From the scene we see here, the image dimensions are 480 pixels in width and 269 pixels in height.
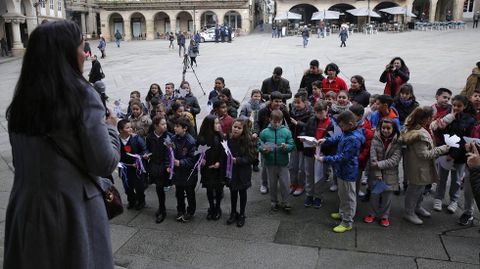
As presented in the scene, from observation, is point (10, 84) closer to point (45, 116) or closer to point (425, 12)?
point (45, 116)

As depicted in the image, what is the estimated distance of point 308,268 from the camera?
4.22 metres

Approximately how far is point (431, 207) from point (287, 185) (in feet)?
6.55

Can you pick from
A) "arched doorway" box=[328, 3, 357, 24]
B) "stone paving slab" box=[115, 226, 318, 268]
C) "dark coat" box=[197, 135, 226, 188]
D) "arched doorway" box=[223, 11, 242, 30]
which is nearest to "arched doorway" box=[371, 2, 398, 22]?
"arched doorway" box=[328, 3, 357, 24]

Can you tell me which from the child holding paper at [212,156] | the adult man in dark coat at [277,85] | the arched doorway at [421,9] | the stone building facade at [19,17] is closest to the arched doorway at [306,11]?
the arched doorway at [421,9]

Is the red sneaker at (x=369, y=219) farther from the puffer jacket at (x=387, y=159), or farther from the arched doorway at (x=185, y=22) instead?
the arched doorway at (x=185, y=22)

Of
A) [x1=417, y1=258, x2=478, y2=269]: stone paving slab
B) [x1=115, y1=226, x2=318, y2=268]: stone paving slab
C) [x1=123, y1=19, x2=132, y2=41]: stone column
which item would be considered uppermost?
[x1=123, y1=19, x2=132, y2=41]: stone column

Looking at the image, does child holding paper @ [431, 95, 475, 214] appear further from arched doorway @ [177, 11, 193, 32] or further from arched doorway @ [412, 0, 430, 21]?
arched doorway @ [412, 0, 430, 21]

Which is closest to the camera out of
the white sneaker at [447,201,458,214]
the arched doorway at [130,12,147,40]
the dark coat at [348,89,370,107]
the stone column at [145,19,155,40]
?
the white sneaker at [447,201,458,214]

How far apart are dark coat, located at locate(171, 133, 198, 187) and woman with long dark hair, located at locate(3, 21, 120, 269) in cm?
315

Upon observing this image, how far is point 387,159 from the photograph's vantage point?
202 inches

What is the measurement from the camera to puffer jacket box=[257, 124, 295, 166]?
5449 millimetres

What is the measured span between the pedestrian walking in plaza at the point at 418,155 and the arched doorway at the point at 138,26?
176 feet

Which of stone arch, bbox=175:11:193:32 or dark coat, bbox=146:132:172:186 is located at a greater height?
stone arch, bbox=175:11:193:32

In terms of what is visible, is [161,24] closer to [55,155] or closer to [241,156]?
[241,156]
